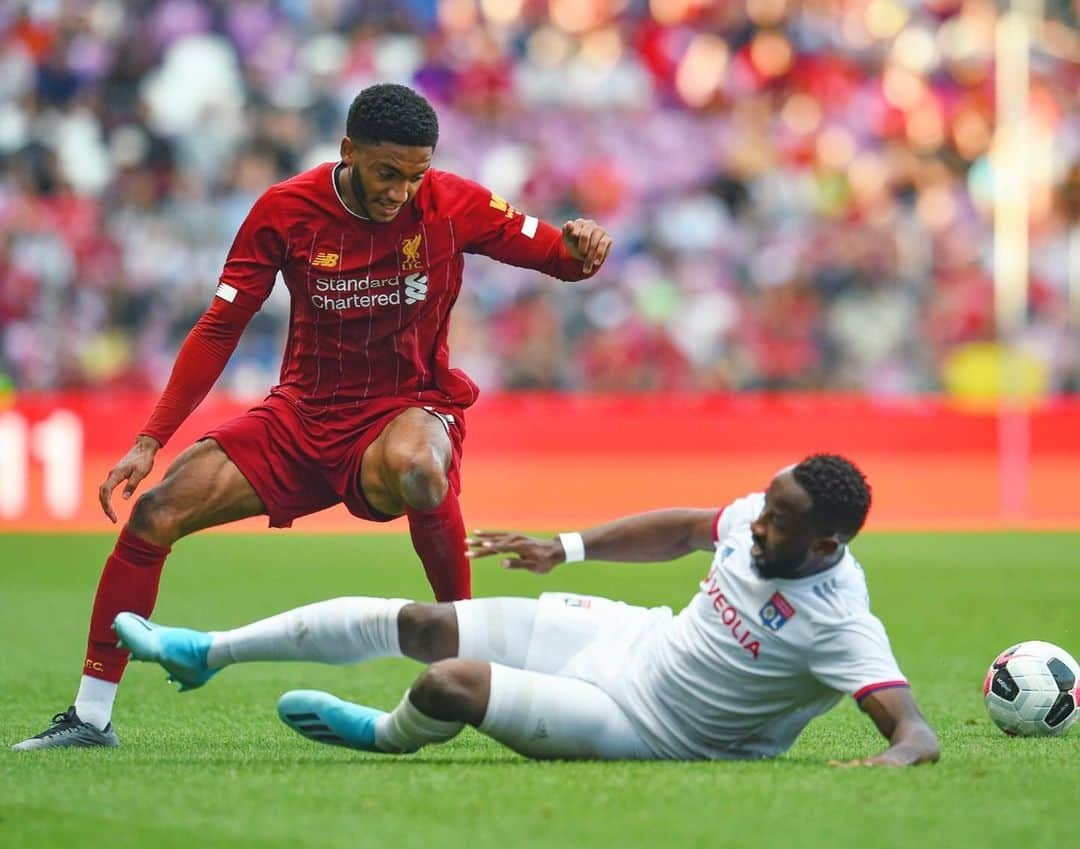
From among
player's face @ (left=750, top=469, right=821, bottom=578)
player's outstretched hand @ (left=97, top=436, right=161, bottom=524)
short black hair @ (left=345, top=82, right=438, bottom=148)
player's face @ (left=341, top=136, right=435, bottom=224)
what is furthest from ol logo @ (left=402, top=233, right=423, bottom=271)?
player's face @ (left=750, top=469, right=821, bottom=578)

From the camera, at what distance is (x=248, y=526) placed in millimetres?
19281

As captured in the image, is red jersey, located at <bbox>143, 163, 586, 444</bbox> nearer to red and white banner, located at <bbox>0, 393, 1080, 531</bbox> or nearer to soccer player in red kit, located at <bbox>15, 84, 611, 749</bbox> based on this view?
soccer player in red kit, located at <bbox>15, 84, 611, 749</bbox>

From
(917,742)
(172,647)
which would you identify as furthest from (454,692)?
(917,742)

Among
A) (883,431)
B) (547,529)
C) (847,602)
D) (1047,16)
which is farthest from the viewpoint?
(1047,16)

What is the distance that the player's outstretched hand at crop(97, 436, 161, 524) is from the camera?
6.62 metres

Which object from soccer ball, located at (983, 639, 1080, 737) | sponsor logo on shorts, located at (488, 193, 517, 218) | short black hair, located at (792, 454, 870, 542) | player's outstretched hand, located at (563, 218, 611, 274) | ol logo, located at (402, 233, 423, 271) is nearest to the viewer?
short black hair, located at (792, 454, 870, 542)

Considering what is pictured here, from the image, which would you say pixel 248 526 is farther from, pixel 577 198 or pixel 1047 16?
pixel 1047 16

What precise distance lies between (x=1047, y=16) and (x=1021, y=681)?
17.4 meters

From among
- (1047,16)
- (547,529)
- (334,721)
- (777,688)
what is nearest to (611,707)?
(777,688)

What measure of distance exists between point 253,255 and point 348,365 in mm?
564

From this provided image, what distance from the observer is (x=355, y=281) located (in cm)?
714

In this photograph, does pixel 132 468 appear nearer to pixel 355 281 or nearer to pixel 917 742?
pixel 355 281

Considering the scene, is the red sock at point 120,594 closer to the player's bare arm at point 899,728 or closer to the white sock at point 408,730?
the white sock at point 408,730

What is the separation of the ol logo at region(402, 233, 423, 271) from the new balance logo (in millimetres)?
35
